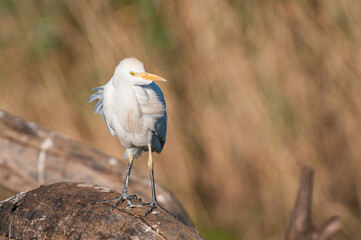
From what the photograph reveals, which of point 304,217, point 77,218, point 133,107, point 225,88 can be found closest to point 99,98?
point 133,107

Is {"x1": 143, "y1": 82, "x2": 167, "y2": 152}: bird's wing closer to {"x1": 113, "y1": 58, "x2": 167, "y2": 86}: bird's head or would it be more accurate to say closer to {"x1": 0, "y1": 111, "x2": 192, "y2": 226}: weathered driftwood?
{"x1": 113, "y1": 58, "x2": 167, "y2": 86}: bird's head

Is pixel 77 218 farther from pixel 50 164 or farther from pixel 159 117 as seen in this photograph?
pixel 50 164

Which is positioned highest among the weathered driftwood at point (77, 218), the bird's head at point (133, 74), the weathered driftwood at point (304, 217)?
the bird's head at point (133, 74)

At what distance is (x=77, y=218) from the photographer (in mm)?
1928

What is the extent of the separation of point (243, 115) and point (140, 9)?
115 centimetres

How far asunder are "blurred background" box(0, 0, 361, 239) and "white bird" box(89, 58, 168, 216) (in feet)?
6.35

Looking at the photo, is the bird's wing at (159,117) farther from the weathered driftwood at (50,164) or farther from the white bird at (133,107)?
the weathered driftwood at (50,164)

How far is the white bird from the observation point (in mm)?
1959

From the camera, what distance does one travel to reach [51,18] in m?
4.46

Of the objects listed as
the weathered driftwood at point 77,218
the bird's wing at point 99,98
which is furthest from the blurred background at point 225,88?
the weathered driftwood at point 77,218

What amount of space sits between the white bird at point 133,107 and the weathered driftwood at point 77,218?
58mm

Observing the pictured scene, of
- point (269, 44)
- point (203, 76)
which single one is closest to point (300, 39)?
point (269, 44)

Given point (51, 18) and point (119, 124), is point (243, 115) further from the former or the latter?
point (119, 124)

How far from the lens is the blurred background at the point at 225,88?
4000mm
